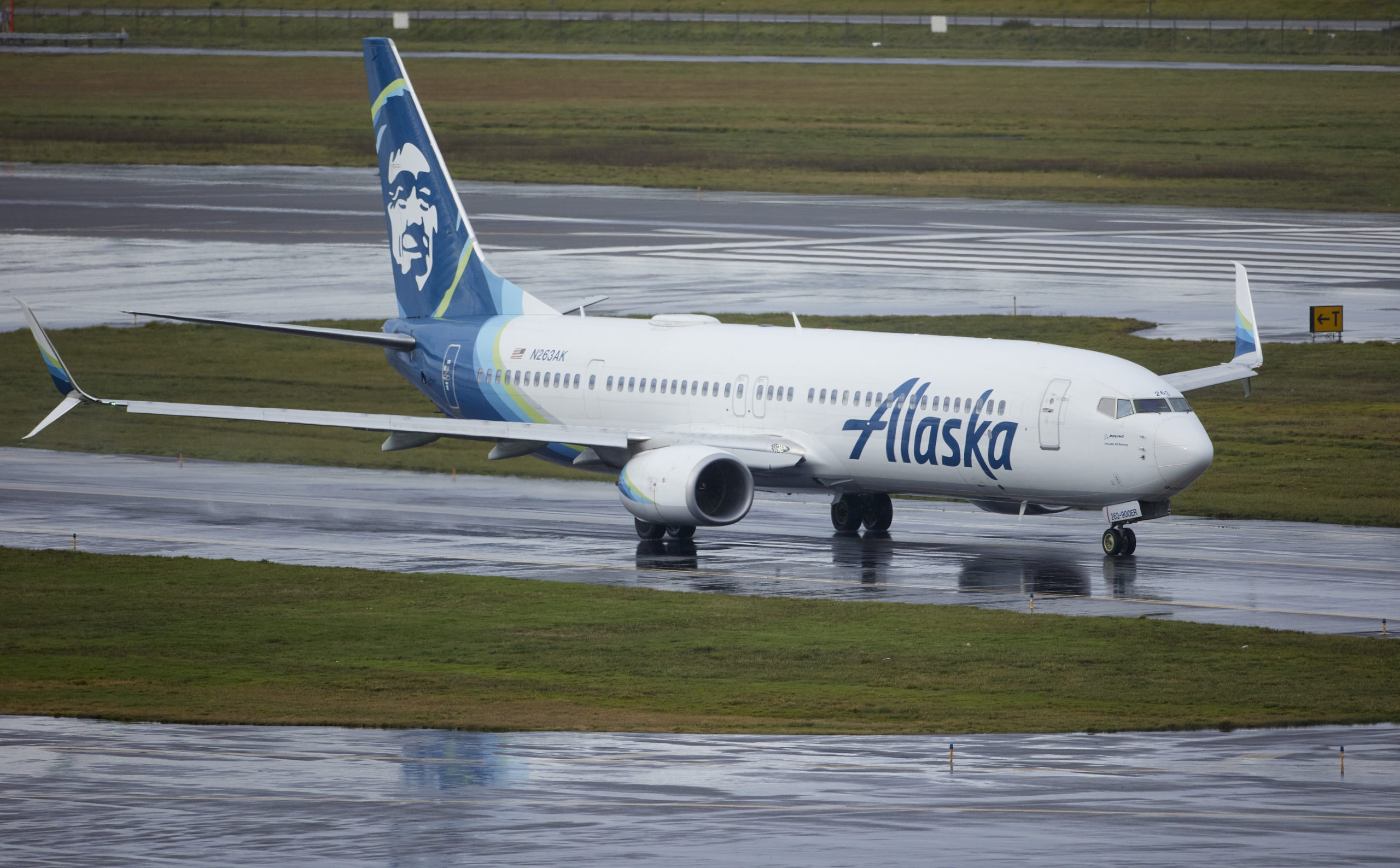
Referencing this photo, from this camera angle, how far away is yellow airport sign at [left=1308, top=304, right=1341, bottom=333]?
216 ft

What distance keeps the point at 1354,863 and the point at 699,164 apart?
101 m

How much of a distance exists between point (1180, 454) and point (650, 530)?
10.6 meters

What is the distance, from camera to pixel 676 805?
2264 centimetres

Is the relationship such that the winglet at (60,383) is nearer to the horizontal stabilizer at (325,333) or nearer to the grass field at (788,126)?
the horizontal stabilizer at (325,333)

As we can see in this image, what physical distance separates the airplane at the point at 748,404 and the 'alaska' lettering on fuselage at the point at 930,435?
4 centimetres

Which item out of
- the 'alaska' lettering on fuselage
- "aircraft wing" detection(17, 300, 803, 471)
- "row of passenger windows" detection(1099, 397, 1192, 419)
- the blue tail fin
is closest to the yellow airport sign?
the blue tail fin

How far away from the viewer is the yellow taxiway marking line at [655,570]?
35781mm

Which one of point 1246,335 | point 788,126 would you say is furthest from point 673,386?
point 788,126

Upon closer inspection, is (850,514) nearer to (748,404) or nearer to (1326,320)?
(748,404)

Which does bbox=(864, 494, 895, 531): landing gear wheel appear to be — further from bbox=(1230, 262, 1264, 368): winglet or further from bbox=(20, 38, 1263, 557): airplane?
bbox=(1230, 262, 1264, 368): winglet

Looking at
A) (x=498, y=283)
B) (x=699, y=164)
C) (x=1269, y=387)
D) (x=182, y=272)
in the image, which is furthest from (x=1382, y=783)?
(x=699, y=164)

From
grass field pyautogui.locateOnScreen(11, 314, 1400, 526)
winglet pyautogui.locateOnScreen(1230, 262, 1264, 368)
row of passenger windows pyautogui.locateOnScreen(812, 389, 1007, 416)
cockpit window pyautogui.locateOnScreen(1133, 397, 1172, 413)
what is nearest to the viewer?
cockpit window pyautogui.locateOnScreen(1133, 397, 1172, 413)

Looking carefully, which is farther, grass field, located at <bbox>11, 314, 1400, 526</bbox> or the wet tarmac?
the wet tarmac

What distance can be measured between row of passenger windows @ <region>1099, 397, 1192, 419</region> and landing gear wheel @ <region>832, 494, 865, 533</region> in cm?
643
